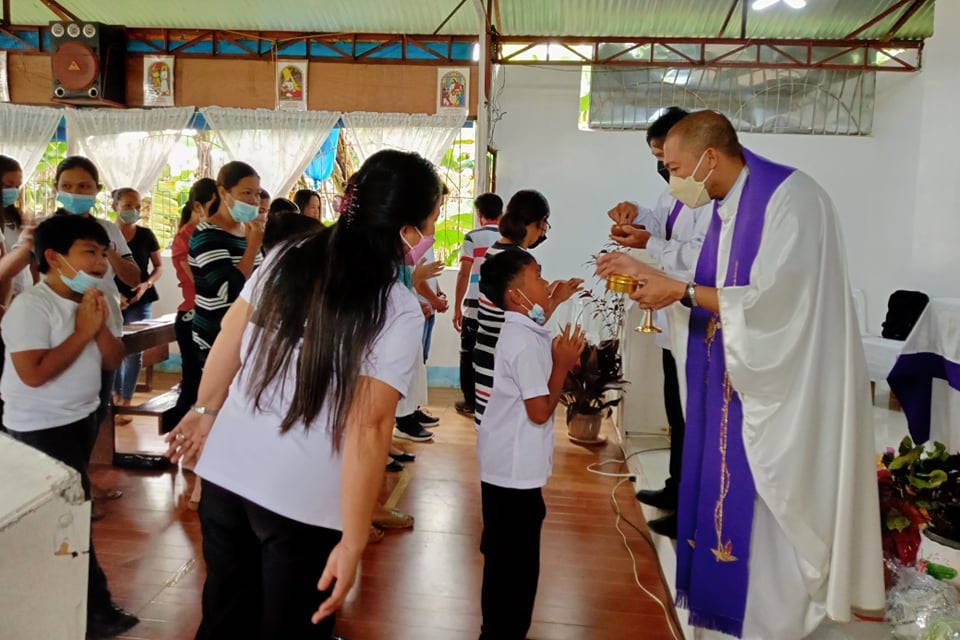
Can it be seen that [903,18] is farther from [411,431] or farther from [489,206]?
[411,431]

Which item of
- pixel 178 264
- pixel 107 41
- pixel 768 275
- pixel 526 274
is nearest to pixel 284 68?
pixel 107 41

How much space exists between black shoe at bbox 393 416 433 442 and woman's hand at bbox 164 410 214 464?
299 centimetres

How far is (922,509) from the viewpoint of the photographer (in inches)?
84.7

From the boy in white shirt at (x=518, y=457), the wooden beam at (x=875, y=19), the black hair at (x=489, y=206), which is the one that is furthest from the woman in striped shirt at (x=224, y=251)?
the wooden beam at (x=875, y=19)

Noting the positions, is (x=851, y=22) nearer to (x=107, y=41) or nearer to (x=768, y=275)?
(x=768, y=275)

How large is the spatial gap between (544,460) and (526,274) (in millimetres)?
535

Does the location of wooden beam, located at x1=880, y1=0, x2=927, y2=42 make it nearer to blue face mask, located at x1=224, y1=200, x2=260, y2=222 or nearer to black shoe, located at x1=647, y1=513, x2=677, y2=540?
black shoe, located at x1=647, y1=513, x2=677, y2=540

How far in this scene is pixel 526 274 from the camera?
2.10 meters

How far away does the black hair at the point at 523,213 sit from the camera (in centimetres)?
302

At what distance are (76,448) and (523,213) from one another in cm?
184

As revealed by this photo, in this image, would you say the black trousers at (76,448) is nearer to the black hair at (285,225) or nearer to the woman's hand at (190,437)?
the woman's hand at (190,437)

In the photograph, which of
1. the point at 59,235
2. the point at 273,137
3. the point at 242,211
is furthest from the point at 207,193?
the point at 273,137

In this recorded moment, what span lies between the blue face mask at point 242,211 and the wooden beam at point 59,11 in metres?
4.85

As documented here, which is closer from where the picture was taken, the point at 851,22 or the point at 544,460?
the point at 544,460
